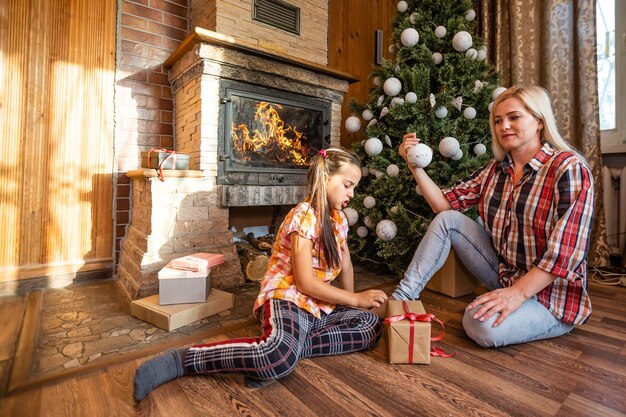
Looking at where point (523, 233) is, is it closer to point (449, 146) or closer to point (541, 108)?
point (541, 108)

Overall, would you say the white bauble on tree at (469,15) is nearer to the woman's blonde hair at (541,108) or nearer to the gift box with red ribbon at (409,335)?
the woman's blonde hair at (541,108)

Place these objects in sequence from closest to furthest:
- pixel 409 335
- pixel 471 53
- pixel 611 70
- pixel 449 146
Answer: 1. pixel 409 335
2. pixel 449 146
3. pixel 471 53
4. pixel 611 70

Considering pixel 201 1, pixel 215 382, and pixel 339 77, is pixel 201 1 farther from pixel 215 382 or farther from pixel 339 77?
pixel 215 382

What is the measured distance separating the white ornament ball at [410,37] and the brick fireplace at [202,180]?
2.08 feet

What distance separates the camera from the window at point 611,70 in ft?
8.72

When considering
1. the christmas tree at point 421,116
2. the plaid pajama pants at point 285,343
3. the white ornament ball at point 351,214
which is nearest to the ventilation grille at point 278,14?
the christmas tree at point 421,116

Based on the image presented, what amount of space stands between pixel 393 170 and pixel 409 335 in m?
1.24

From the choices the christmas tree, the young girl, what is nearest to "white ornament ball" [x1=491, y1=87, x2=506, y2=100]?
the christmas tree

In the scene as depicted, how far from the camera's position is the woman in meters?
1.23

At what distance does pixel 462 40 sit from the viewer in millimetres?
2186


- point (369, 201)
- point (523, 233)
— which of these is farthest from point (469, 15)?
point (523, 233)

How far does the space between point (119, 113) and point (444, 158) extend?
2.05m

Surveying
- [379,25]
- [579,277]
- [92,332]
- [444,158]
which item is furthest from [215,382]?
[379,25]

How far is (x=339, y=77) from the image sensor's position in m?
2.68
